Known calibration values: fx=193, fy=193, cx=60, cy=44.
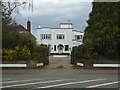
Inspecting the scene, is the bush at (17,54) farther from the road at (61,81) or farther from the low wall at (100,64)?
the low wall at (100,64)

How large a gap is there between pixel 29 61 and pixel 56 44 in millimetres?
32533

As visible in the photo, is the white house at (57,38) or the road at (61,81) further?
the white house at (57,38)

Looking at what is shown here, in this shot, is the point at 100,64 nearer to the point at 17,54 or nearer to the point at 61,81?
the point at 17,54

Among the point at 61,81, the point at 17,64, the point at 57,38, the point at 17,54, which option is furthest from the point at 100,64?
the point at 57,38

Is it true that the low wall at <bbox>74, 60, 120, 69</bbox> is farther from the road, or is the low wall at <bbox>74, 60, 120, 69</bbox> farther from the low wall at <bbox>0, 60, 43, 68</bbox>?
the low wall at <bbox>0, 60, 43, 68</bbox>

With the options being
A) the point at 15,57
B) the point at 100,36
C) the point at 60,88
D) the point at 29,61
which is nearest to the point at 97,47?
the point at 100,36

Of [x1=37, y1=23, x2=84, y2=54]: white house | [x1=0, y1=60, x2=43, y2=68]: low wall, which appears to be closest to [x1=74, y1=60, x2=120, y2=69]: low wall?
[x1=0, y1=60, x2=43, y2=68]: low wall

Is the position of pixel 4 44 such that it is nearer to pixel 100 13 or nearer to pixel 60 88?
pixel 100 13

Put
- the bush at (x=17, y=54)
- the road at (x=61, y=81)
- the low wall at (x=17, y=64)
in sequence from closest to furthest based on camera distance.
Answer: the road at (x=61, y=81), the low wall at (x=17, y=64), the bush at (x=17, y=54)

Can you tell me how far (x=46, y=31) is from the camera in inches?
2078

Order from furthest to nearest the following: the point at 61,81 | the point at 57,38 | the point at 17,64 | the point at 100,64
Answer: the point at 57,38, the point at 100,64, the point at 17,64, the point at 61,81

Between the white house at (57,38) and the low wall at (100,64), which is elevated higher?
the white house at (57,38)

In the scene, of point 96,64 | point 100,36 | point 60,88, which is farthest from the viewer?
point 100,36

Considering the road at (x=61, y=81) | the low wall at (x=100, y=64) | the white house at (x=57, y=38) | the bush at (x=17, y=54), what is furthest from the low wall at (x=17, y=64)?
the white house at (x=57, y=38)
